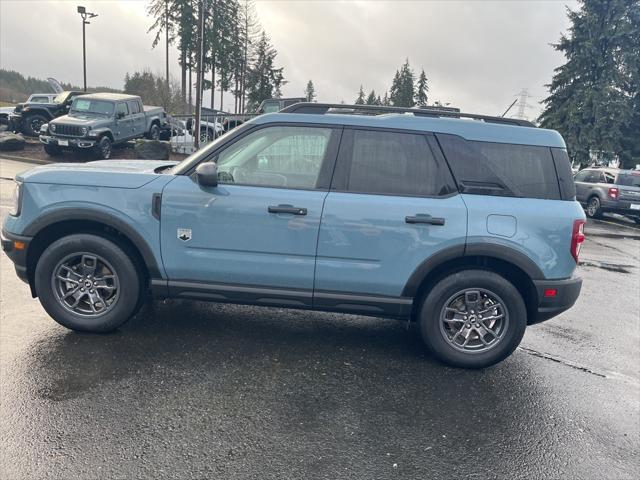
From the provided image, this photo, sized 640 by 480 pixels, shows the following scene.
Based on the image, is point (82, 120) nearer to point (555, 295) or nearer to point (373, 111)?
point (373, 111)

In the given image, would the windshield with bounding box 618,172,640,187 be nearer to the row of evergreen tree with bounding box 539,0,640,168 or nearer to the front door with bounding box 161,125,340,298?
the row of evergreen tree with bounding box 539,0,640,168

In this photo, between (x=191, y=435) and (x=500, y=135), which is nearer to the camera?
(x=191, y=435)

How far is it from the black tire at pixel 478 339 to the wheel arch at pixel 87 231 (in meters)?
2.19

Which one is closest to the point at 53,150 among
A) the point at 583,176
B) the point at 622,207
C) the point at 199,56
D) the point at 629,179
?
the point at 199,56

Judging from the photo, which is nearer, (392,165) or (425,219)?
(425,219)

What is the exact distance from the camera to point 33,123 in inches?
765

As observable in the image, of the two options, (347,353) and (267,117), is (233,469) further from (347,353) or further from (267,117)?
(267,117)

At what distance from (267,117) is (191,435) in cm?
241

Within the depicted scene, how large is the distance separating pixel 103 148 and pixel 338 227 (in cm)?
1386

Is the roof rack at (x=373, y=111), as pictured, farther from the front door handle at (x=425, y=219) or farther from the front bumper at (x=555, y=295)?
the front bumper at (x=555, y=295)

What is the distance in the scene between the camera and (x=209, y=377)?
11.3ft

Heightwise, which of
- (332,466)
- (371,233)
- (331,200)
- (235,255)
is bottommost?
(332,466)

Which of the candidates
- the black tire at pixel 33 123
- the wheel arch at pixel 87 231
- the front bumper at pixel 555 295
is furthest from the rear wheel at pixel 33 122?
the front bumper at pixel 555 295

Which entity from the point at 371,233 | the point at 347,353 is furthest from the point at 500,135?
the point at 347,353
